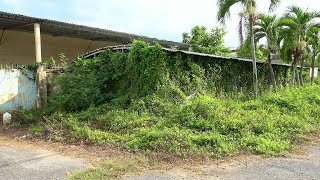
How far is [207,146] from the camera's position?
22.3 ft

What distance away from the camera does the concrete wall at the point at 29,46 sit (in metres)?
15.6

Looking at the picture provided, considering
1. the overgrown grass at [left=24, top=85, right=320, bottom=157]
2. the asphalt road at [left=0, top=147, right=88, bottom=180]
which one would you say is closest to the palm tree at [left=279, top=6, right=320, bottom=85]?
the overgrown grass at [left=24, top=85, right=320, bottom=157]

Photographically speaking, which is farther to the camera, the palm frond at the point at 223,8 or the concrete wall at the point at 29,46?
the concrete wall at the point at 29,46

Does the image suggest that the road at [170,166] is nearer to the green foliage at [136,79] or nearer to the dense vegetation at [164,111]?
the dense vegetation at [164,111]

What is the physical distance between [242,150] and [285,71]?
43.9 ft

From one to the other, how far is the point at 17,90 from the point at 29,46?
4.88 m

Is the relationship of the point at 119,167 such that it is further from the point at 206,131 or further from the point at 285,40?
the point at 285,40

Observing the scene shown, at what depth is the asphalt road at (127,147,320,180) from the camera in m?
5.31

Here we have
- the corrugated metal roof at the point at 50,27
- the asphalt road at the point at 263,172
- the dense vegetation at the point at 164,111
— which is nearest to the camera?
the asphalt road at the point at 263,172

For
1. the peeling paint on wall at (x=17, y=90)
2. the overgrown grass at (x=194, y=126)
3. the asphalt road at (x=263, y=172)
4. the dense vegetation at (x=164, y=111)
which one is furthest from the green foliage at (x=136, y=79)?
the asphalt road at (x=263, y=172)

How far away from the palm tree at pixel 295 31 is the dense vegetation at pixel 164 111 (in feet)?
11.1

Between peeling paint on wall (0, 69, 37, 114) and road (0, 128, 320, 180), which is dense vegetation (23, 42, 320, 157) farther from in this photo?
peeling paint on wall (0, 69, 37, 114)

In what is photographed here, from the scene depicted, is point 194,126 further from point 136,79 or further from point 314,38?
point 314,38

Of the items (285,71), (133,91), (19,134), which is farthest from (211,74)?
(285,71)
